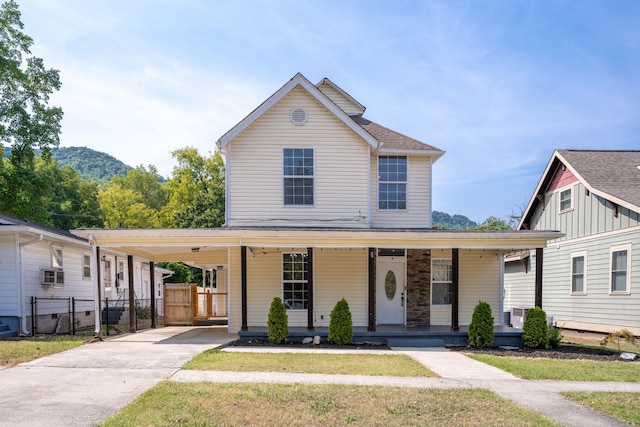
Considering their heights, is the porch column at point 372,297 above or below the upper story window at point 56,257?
below

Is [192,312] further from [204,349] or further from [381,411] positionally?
[381,411]

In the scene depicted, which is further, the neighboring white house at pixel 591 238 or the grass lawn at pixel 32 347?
the neighboring white house at pixel 591 238

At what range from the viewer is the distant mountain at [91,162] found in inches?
2857

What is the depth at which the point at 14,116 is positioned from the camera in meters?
21.2

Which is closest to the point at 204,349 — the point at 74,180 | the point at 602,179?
the point at 602,179

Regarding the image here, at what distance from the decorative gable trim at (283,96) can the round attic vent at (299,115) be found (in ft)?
1.74

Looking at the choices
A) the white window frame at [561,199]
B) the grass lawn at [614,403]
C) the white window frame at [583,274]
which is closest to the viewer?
the grass lawn at [614,403]

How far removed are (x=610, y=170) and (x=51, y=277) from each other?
20.1 meters

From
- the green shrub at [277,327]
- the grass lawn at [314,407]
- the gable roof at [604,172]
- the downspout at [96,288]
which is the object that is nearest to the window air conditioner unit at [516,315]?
the gable roof at [604,172]

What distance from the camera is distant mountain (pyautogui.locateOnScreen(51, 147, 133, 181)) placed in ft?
238

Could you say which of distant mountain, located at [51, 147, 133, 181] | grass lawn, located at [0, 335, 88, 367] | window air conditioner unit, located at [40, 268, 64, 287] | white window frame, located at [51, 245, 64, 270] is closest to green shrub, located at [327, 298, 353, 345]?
grass lawn, located at [0, 335, 88, 367]

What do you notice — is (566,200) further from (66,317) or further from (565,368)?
(66,317)

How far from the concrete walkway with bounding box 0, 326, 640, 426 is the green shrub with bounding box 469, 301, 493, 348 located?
45.2 inches

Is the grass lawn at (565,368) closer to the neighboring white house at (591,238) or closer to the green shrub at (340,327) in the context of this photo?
the green shrub at (340,327)
